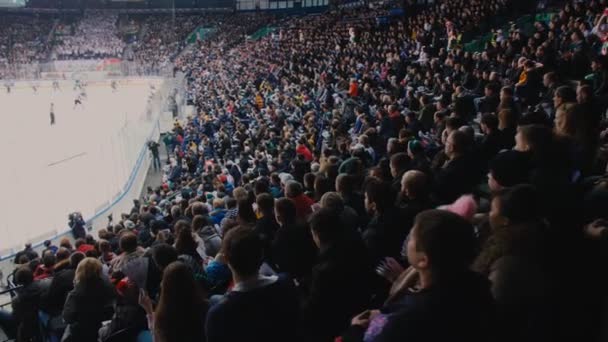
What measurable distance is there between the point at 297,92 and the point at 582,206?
1760 centimetres

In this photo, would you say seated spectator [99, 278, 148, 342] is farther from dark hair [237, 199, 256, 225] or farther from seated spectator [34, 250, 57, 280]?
seated spectator [34, 250, 57, 280]

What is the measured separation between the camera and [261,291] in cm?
263

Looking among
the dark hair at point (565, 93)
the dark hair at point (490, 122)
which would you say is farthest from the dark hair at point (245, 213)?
the dark hair at point (565, 93)

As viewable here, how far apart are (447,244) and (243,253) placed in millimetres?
1090

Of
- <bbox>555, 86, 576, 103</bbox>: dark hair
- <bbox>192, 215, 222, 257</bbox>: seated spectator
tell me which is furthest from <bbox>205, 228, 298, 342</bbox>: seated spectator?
<bbox>555, 86, 576, 103</bbox>: dark hair

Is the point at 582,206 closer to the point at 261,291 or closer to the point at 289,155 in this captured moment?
the point at 261,291

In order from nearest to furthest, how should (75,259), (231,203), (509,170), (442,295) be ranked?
(442,295), (509,170), (75,259), (231,203)

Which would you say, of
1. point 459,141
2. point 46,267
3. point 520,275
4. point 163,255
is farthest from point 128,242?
point 520,275

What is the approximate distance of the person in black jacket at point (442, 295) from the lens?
1.83 m

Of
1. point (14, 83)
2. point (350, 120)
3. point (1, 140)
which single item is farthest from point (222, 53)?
point (350, 120)

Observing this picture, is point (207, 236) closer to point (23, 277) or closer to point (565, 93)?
point (23, 277)

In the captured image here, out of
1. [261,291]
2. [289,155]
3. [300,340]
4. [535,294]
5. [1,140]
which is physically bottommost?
[1,140]

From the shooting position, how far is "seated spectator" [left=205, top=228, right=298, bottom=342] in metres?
2.54

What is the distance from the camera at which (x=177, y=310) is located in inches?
115
